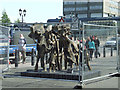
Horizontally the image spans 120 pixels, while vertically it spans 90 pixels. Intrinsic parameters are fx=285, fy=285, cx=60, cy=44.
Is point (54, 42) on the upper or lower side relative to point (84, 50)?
upper

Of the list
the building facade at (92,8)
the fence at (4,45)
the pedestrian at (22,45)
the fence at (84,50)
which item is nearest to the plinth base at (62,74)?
the fence at (84,50)

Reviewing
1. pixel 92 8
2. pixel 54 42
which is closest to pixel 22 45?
pixel 54 42

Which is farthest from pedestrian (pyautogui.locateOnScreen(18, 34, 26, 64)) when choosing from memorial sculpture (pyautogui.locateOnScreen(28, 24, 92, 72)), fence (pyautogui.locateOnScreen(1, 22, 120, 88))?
fence (pyautogui.locateOnScreen(1, 22, 120, 88))

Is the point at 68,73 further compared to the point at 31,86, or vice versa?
the point at 68,73

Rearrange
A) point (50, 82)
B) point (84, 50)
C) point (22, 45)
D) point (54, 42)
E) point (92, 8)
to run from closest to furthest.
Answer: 1. point (50, 82)
2. point (84, 50)
3. point (54, 42)
4. point (22, 45)
5. point (92, 8)

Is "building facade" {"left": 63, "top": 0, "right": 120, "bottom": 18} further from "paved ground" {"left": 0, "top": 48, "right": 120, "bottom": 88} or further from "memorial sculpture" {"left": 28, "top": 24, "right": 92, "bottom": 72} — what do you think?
"paved ground" {"left": 0, "top": 48, "right": 120, "bottom": 88}

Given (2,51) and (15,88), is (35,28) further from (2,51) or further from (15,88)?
(15,88)

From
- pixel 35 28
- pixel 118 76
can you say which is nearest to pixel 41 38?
pixel 35 28

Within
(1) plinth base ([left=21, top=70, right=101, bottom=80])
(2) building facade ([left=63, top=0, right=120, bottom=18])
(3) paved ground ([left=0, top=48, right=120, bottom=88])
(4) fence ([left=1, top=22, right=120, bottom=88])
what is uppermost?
(2) building facade ([left=63, top=0, right=120, bottom=18])

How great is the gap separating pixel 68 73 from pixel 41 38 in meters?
1.86

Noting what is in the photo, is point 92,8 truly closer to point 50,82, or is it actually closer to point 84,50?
point 84,50

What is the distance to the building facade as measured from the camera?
107 meters

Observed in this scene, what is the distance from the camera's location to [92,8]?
11125 centimetres

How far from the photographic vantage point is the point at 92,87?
9352 mm
